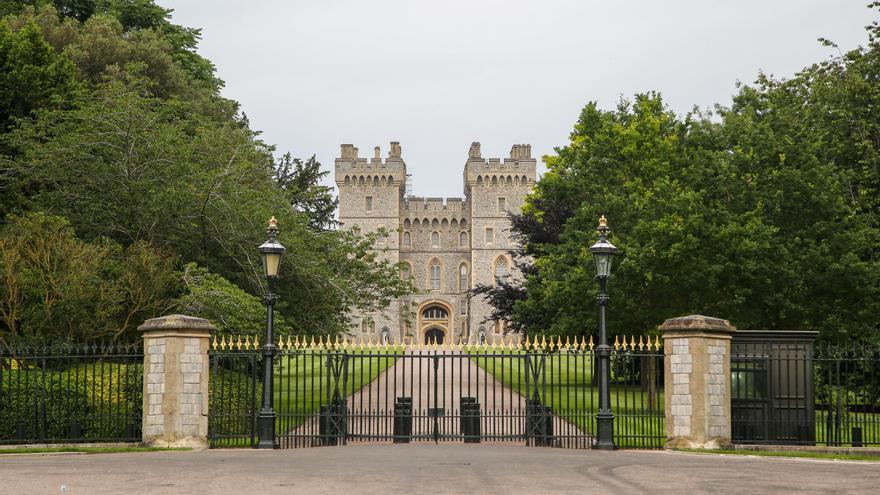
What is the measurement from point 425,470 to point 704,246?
48.8 ft

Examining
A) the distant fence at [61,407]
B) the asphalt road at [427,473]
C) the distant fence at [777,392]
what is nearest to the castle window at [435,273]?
the distant fence at [61,407]

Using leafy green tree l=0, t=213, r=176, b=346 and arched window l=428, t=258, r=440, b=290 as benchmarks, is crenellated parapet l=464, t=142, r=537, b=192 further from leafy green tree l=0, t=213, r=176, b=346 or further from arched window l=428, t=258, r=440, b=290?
leafy green tree l=0, t=213, r=176, b=346

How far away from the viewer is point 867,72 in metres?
29.1

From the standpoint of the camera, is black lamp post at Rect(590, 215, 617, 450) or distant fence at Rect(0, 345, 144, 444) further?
distant fence at Rect(0, 345, 144, 444)

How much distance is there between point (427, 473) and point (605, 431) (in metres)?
4.73

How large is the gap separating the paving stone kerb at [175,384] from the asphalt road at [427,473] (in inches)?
35.9

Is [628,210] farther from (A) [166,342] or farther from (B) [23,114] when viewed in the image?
(B) [23,114]

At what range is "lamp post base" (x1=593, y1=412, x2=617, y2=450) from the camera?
15445 millimetres

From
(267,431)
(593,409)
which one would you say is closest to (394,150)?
(593,409)

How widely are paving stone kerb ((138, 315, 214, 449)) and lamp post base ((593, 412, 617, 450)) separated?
19.9 feet

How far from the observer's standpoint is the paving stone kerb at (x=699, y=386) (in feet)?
50.8

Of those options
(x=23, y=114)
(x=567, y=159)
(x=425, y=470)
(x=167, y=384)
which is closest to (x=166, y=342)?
(x=167, y=384)

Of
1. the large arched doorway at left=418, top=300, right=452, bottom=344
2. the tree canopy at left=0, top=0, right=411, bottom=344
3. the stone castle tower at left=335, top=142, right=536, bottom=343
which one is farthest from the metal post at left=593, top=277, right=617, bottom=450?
the large arched doorway at left=418, top=300, right=452, bottom=344

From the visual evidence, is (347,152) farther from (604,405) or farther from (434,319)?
(604,405)
